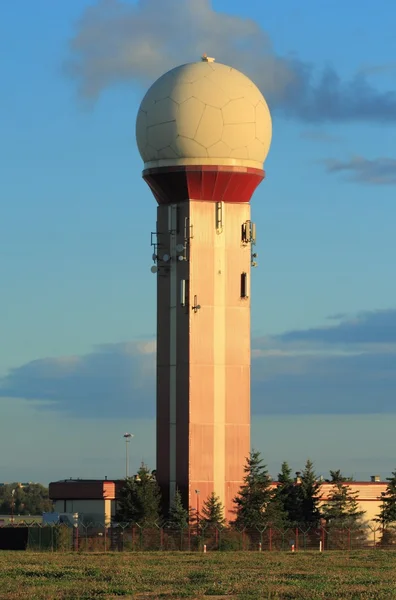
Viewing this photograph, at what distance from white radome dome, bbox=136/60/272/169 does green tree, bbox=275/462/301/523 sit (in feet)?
76.4

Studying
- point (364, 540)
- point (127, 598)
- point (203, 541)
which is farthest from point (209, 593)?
point (364, 540)

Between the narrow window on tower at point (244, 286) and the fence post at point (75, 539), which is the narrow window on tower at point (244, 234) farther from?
the fence post at point (75, 539)

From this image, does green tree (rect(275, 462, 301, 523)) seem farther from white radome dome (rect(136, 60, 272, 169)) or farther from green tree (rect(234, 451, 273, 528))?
white radome dome (rect(136, 60, 272, 169))

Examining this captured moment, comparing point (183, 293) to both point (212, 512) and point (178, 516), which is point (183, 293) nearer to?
point (212, 512)

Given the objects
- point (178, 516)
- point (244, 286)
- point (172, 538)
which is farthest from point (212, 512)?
point (244, 286)

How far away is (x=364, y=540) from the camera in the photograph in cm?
9962

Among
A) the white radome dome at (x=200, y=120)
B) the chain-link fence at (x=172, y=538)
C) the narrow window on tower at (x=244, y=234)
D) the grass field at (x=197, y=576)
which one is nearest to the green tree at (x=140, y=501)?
the chain-link fence at (x=172, y=538)

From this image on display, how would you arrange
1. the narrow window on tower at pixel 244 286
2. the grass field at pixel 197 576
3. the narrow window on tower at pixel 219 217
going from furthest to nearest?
the narrow window on tower at pixel 244 286, the narrow window on tower at pixel 219 217, the grass field at pixel 197 576

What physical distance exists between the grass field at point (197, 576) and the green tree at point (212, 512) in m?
11.5

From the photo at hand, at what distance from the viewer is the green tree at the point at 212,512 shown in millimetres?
94500

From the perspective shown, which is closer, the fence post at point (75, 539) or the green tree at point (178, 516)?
the fence post at point (75, 539)

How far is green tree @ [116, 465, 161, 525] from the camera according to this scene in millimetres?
94944

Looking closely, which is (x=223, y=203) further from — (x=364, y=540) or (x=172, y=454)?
(x=364, y=540)

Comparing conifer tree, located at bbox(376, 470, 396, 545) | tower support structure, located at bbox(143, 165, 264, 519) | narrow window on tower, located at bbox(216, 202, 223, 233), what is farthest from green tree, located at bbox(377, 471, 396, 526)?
narrow window on tower, located at bbox(216, 202, 223, 233)
